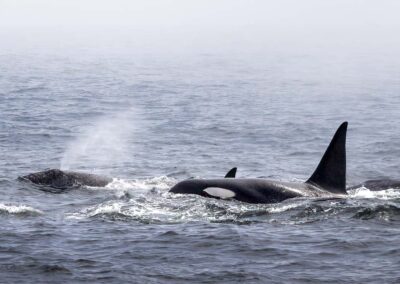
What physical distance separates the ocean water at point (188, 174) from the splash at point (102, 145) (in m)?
0.11

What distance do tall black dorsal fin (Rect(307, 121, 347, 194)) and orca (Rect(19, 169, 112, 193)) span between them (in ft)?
18.4

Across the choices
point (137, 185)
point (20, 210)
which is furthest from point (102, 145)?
point (20, 210)

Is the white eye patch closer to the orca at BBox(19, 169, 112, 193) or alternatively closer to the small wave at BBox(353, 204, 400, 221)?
the small wave at BBox(353, 204, 400, 221)

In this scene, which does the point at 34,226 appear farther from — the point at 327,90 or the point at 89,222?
the point at 327,90

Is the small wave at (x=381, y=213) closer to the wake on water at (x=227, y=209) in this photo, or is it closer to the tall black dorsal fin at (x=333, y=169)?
the wake on water at (x=227, y=209)

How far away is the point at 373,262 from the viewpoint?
17.4 m

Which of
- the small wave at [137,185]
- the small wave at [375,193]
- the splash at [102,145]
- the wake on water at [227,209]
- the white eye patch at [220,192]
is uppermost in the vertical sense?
the white eye patch at [220,192]

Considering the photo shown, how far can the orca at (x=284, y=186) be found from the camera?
2247 centimetres

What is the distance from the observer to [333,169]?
23.3 m

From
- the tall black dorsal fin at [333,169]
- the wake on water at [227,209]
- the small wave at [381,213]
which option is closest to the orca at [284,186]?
the tall black dorsal fin at [333,169]

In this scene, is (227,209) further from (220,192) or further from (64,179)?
(64,179)

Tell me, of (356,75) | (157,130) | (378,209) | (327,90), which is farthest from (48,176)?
(356,75)

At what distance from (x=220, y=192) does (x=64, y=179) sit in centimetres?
484

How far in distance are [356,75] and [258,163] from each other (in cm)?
4604
